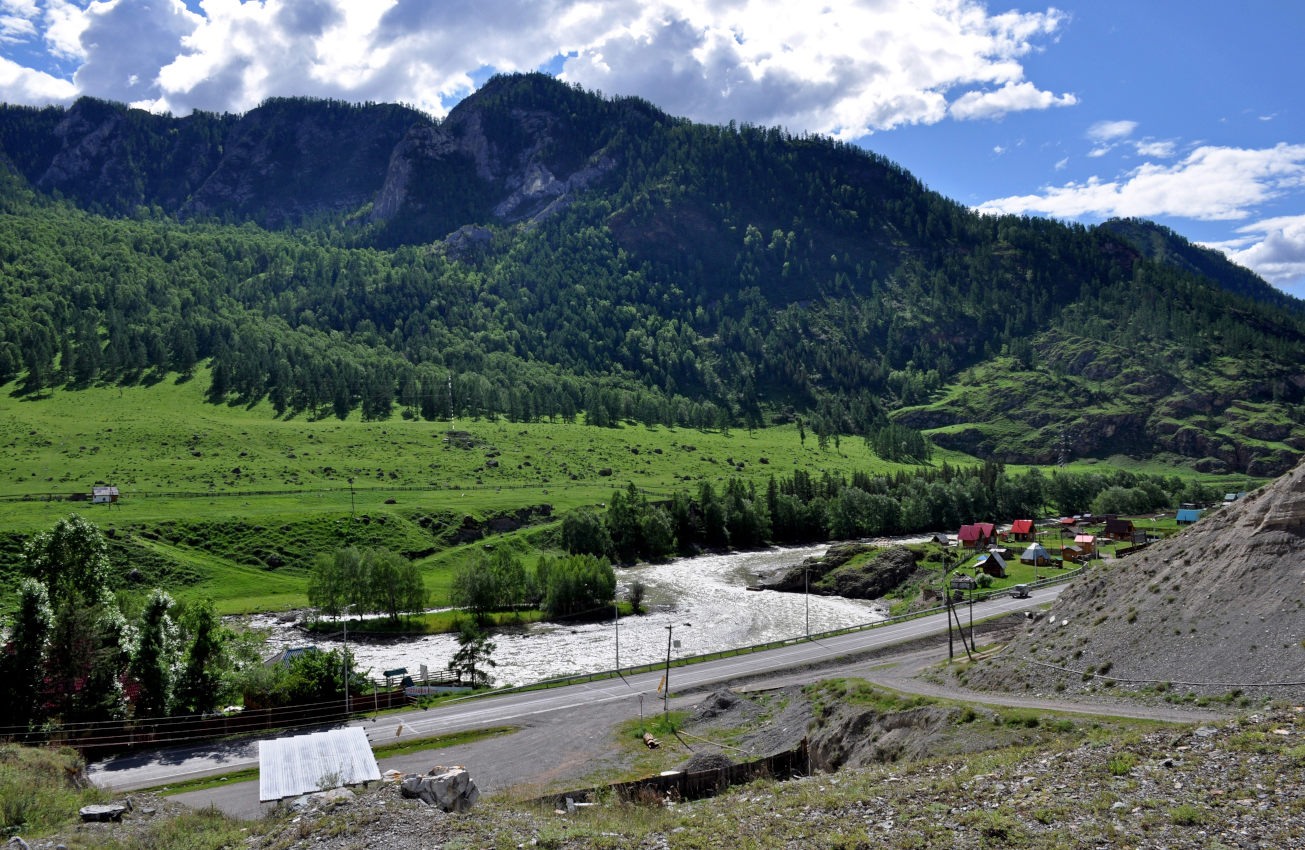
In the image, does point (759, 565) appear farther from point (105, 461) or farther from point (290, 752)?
point (105, 461)

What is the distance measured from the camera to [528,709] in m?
59.0

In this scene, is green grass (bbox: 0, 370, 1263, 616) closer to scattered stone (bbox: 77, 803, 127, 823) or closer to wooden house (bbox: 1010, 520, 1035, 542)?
wooden house (bbox: 1010, 520, 1035, 542)

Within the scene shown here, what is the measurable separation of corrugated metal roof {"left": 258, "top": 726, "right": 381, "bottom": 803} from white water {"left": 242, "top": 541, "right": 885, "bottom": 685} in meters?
35.4

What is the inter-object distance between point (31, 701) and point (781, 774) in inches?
1721

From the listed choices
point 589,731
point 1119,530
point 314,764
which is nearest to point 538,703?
point 589,731

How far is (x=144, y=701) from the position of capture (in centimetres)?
5206

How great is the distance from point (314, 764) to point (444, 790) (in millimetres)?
10978

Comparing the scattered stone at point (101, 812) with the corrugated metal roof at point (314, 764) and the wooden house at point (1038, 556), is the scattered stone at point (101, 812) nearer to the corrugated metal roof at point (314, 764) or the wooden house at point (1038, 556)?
the corrugated metal roof at point (314, 764)

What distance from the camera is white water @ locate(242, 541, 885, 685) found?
80.6 meters

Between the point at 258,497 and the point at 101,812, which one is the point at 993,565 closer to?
the point at 101,812

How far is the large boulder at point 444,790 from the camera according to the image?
27062mm

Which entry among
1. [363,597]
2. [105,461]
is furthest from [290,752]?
[105,461]

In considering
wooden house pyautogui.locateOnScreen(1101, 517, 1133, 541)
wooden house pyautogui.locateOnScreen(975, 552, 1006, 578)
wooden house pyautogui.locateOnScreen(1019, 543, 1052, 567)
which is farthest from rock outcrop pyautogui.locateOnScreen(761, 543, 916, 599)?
wooden house pyautogui.locateOnScreen(1101, 517, 1133, 541)

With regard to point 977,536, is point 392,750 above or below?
below
